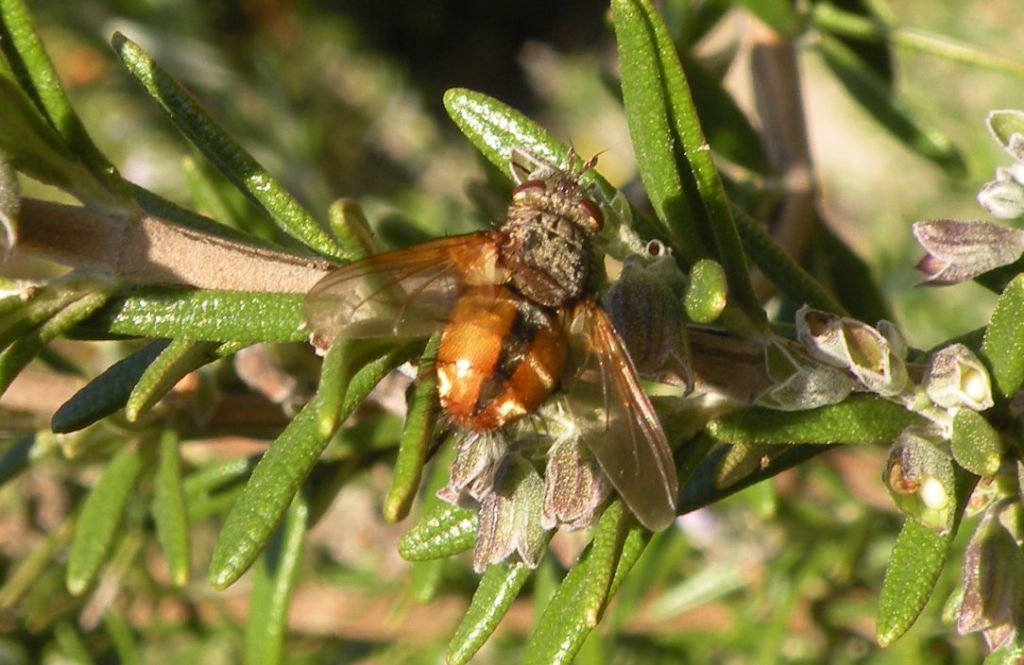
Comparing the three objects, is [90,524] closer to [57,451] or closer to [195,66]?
[57,451]

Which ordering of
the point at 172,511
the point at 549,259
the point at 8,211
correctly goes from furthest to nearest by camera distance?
the point at 172,511 < the point at 549,259 < the point at 8,211

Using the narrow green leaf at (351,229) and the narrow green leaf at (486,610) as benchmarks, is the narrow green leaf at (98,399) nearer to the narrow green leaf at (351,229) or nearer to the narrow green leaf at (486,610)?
the narrow green leaf at (351,229)

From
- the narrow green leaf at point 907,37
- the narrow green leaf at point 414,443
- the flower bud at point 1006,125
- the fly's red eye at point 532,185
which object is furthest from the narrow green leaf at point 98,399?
the narrow green leaf at point 907,37

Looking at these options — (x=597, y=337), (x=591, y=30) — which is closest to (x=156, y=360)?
(x=597, y=337)

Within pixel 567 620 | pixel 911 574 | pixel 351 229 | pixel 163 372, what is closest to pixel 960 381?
pixel 911 574

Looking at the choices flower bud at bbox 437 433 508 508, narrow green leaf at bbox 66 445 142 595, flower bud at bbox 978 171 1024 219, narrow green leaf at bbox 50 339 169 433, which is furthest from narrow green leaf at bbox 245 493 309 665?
flower bud at bbox 978 171 1024 219

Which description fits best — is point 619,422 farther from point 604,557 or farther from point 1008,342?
point 1008,342

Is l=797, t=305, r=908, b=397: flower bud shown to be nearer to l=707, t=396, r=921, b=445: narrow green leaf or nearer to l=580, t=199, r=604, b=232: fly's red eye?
l=707, t=396, r=921, b=445: narrow green leaf
